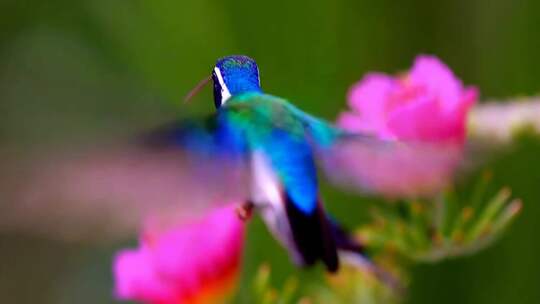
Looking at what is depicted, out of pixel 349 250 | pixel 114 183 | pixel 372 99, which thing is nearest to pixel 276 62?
pixel 372 99

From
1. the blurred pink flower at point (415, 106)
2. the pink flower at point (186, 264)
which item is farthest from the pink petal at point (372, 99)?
the pink flower at point (186, 264)

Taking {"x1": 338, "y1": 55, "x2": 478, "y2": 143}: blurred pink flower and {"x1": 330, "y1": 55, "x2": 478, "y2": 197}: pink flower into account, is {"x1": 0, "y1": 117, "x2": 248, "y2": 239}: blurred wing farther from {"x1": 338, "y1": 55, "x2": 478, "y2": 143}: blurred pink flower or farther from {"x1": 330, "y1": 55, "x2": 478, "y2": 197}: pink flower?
{"x1": 338, "y1": 55, "x2": 478, "y2": 143}: blurred pink flower

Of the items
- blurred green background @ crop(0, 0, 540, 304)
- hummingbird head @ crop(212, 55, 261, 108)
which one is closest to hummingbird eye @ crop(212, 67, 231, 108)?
hummingbird head @ crop(212, 55, 261, 108)

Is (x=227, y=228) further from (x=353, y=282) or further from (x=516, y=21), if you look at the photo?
(x=516, y=21)

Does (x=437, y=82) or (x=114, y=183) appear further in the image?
(x=437, y=82)

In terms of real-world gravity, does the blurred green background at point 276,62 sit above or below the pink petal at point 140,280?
below

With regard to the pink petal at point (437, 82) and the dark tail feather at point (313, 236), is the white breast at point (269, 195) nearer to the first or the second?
the dark tail feather at point (313, 236)

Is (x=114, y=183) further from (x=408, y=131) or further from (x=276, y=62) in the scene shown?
(x=276, y=62)
